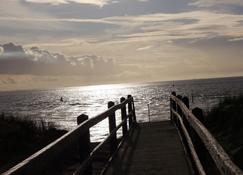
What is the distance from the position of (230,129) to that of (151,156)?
716cm

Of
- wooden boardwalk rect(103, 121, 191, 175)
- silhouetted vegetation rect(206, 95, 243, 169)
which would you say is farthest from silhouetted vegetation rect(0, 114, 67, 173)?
silhouetted vegetation rect(206, 95, 243, 169)

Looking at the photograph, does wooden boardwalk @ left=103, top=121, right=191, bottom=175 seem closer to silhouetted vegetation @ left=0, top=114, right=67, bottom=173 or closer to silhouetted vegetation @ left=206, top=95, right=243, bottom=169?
silhouetted vegetation @ left=206, top=95, right=243, bottom=169

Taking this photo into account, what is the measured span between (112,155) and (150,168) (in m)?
1.49

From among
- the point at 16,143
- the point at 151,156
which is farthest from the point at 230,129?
the point at 16,143

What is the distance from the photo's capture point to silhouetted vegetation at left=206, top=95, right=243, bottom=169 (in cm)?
1242

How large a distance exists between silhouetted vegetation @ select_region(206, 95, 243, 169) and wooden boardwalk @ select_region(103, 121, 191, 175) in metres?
1.79

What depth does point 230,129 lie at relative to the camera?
52.3ft

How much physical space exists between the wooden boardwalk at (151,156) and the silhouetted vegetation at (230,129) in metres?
1.79

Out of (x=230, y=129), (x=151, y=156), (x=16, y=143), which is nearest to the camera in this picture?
(x=151, y=156)

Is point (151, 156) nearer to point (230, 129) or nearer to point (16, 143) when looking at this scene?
point (230, 129)

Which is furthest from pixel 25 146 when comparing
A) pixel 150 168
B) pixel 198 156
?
pixel 198 156

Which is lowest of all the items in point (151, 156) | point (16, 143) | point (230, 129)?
point (16, 143)

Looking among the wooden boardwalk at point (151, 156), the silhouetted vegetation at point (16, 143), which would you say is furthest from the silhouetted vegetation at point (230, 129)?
the silhouetted vegetation at point (16, 143)

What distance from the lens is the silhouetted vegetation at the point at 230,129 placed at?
12.4m
